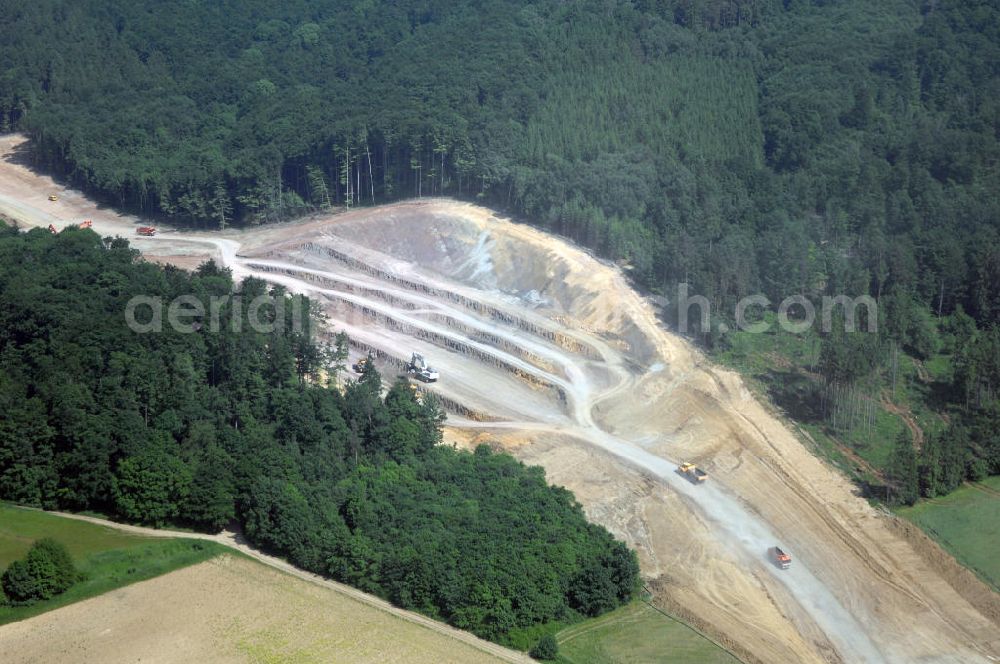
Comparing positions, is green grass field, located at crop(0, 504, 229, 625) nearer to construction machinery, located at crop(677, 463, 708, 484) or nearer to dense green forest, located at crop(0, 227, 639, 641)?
dense green forest, located at crop(0, 227, 639, 641)

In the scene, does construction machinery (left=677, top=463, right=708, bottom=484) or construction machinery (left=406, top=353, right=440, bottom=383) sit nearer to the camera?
construction machinery (left=677, top=463, right=708, bottom=484)

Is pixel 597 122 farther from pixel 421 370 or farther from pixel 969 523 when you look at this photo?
pixel 969 523

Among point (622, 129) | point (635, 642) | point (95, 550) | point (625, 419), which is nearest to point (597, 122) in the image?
point (622, 129)

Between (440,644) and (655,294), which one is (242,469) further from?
(655,294)

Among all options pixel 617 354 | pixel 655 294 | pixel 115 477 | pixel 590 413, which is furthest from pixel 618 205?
pixel 115 477

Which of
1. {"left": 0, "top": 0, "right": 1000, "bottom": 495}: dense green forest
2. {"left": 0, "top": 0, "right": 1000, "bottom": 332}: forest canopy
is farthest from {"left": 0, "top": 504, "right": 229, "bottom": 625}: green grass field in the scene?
{"left": 0, "top": 0, "right": 1000, "bottom": 332}: forest canopy

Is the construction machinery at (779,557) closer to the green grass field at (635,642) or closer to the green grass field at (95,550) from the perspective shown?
the green grass field at (635,642)

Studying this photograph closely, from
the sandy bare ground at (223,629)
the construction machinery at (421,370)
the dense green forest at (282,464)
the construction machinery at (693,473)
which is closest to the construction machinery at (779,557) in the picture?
the construction machinery at (693,473)
